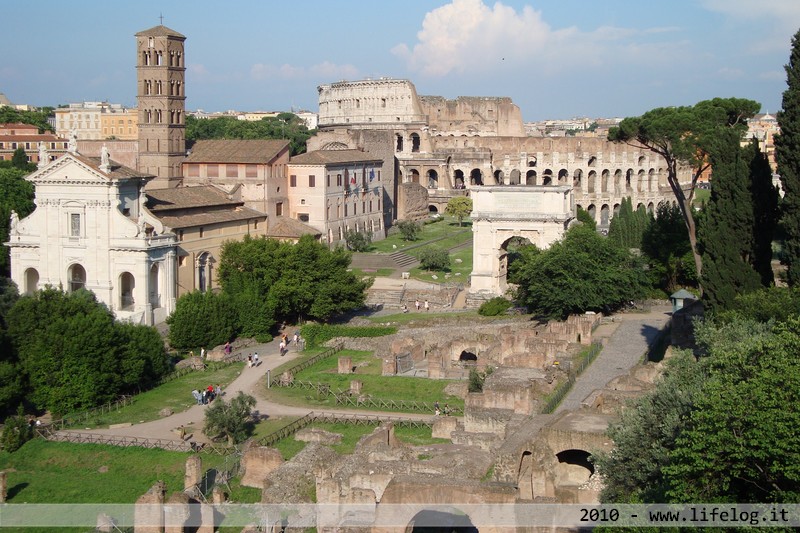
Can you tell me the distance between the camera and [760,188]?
95.3ft

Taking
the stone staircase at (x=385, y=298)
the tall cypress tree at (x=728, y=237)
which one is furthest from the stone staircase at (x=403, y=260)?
the tall cypress tree at (x=728, y=237)

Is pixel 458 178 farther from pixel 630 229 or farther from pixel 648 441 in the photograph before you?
pixel 648 441

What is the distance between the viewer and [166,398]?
1224 inches

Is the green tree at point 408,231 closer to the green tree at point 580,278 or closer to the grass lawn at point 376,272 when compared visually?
the grass lawn at point 376,272

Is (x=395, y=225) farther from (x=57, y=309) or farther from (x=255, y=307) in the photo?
(x=57, y=309)

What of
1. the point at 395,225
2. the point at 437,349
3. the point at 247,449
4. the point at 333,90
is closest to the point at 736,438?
the point at 247,449

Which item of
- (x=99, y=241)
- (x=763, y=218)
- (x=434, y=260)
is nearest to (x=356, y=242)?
(x=434, y=260)

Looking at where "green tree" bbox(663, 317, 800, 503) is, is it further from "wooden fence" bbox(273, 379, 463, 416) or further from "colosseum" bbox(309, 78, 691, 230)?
"colosseum" bbox(309, 78, 691, 230)

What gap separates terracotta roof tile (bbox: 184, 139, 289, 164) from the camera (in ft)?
169

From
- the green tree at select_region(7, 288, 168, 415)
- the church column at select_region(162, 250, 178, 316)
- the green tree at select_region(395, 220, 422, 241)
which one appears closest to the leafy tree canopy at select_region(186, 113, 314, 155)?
the green tree at select_region(395, 220, 422, 241)

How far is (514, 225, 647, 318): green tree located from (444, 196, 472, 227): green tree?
32291mm

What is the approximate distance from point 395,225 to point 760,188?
40168 mm

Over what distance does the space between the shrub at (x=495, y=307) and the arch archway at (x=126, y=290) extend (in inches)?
572

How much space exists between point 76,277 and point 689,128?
26222 mm
